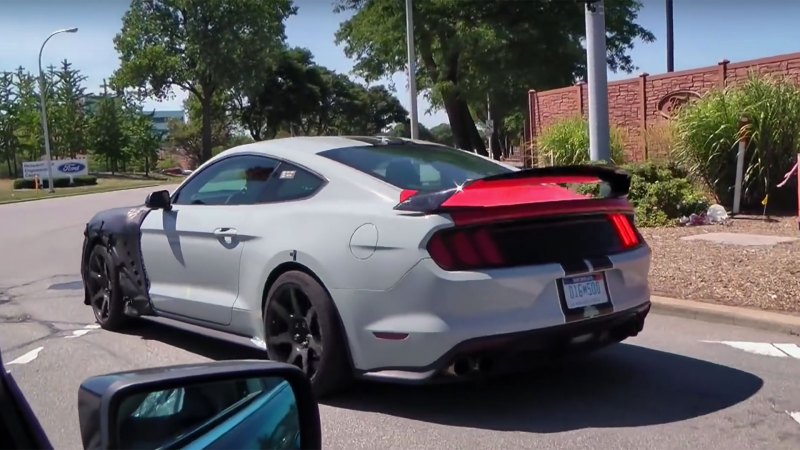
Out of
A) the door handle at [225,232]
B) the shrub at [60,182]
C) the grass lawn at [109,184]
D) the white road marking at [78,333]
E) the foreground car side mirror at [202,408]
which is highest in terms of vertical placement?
the door handle at [225,232]

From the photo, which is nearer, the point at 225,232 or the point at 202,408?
the point at 202,408

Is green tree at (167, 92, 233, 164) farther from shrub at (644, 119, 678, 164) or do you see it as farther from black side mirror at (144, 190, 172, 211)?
black side mirror at (144, 190, 172, 211)

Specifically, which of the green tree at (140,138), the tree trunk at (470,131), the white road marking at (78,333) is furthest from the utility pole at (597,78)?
the green tree at (140,138)

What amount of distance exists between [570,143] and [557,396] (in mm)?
12873

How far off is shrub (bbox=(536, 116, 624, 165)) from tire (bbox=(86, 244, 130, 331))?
10948mm

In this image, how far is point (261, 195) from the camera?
589 cm

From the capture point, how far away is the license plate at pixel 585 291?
4867 millimetres

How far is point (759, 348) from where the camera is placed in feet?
20.8

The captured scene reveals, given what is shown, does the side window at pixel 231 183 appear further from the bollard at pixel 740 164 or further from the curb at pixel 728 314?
the bollard at pixel 740 164

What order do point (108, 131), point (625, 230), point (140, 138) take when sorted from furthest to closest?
1. point (140, 138)
2. point (108, 131)
3. point (625, 230)

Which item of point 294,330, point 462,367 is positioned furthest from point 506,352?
point 294,330

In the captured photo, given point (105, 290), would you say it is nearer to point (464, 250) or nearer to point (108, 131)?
point (464, 250)

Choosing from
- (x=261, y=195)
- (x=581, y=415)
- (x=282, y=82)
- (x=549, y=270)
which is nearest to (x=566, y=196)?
(x=549, y=270)

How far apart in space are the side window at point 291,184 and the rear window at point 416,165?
0.21m
